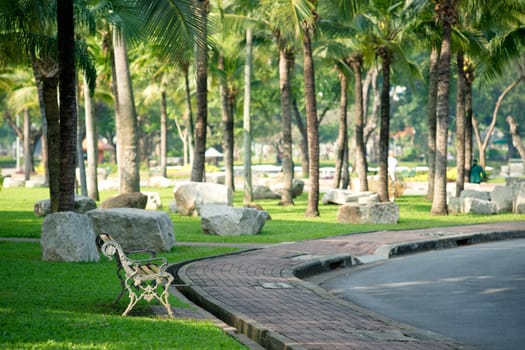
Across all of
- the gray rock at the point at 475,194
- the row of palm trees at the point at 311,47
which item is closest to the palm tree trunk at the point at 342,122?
the row of palm trees at the point at 311,47

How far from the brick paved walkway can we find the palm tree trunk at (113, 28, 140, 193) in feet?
40.8

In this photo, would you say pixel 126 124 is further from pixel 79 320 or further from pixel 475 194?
pixel 79 320

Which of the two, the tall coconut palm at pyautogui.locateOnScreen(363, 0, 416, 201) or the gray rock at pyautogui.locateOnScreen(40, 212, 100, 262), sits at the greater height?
the tall coconut palm at pyautogui.locateOnScreen(363, 0, 416, 201)

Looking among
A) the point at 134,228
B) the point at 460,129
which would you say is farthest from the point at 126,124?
the point at 460,129

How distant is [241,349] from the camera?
27.7ft

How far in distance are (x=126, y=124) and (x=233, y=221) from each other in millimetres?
10097

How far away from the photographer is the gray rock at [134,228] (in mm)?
18344

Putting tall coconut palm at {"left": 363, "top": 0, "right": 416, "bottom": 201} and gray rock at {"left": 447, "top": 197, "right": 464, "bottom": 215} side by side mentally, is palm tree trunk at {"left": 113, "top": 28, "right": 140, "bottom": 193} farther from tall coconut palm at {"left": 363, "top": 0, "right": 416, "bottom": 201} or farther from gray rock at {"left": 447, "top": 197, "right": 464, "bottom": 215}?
gray rock at {"left": 447, "top": 197, "right": 464, "bottom": 215}

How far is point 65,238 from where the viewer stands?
16281mm

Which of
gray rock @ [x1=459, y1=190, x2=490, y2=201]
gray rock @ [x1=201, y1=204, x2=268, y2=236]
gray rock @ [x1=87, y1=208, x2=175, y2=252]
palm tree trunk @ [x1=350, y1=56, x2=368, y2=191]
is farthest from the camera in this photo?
palm tree trunk @ [x1=350, y1=56, x2=368, y2=191]

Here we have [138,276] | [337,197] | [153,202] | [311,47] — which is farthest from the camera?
[337,197]

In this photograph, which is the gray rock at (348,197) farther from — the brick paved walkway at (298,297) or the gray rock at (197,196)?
the brick paved walkway at (298,297)

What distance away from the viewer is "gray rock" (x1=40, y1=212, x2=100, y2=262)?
16141 millimetres

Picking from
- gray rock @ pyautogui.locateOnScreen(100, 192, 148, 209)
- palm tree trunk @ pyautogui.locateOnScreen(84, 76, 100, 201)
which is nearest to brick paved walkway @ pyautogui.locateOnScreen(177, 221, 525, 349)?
gray rock @ pyautogui.locateOnScreen(100, 192, 148, 209)
